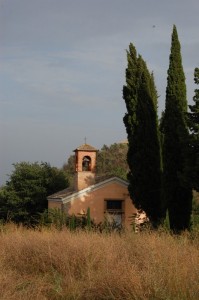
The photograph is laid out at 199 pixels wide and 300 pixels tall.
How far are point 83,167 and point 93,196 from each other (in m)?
2.02

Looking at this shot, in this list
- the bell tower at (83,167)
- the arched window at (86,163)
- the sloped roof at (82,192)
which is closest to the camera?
the sloped roof at (82,192)

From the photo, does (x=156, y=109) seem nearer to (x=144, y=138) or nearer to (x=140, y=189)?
(x=144, y=138)

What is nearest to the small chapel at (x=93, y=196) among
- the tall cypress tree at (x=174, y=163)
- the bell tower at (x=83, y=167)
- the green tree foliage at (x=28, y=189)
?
the bell tower at (x=83, y=167)

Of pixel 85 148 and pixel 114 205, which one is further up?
pixel 85 148

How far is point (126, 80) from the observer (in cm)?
2381

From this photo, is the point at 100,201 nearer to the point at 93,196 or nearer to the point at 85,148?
the point at 93,196

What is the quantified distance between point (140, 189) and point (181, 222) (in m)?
3.74

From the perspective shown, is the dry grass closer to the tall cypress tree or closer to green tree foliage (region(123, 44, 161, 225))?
the tall cypress tree

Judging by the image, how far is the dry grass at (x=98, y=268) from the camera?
652cm

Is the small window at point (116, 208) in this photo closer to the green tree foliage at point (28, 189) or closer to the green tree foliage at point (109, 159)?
the green tree foliage at point (28, 189)

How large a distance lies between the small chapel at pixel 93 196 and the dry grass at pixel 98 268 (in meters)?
15.1

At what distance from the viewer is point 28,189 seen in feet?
102

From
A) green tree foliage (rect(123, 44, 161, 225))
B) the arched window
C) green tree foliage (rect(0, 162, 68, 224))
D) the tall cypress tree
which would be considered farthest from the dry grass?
green tree foliage (rect(0, 162, 68, 224))

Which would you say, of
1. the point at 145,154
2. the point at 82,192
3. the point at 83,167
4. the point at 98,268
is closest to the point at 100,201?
the point at 82,192
